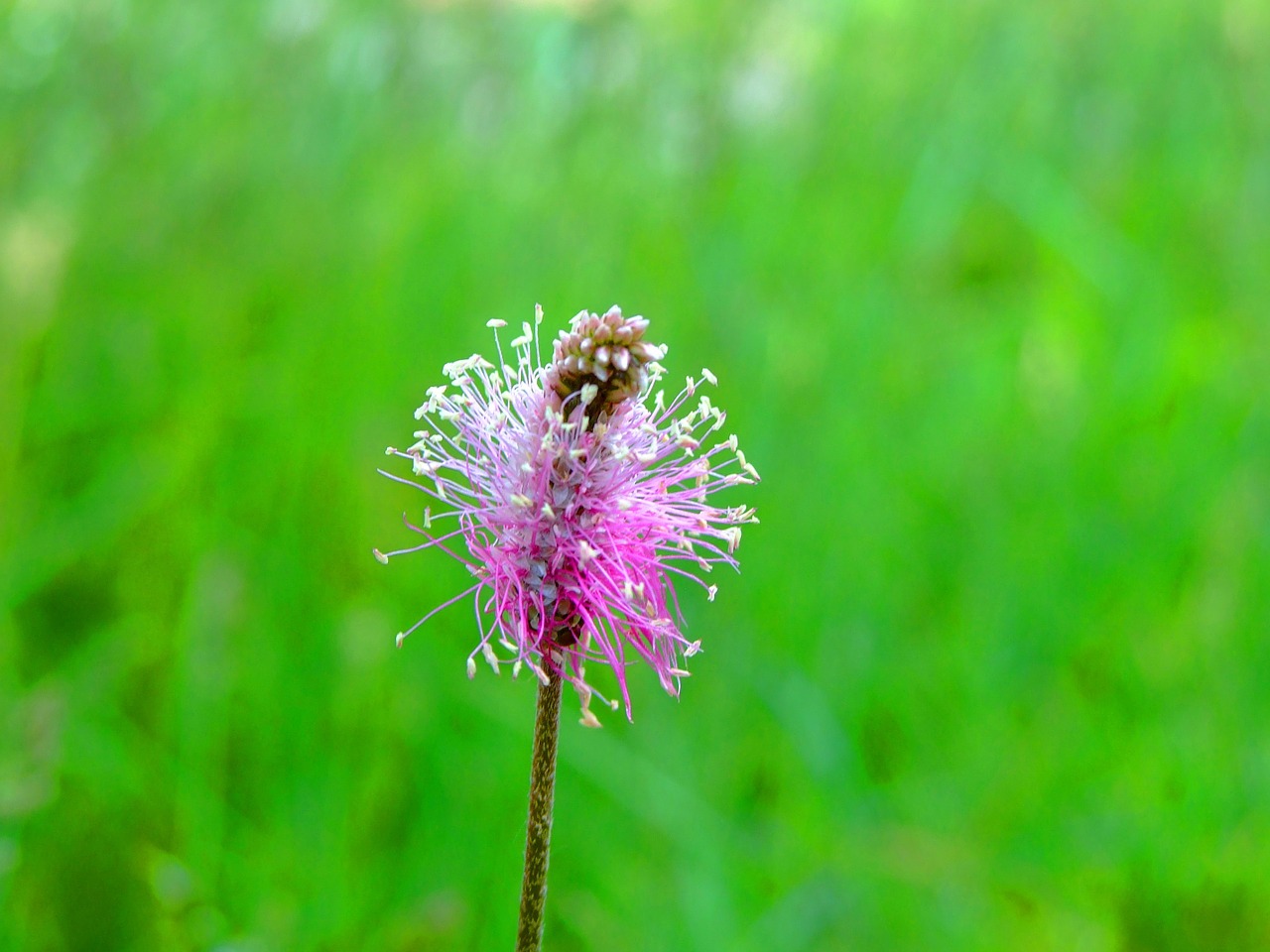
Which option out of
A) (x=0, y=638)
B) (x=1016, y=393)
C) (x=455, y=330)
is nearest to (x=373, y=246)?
(x=455, y=330)

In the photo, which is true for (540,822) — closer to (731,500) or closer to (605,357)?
(605,357)

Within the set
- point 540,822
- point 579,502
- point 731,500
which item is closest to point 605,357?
point 579,502

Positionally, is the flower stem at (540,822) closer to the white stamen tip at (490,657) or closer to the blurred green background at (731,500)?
the white stamen tip at (490,657)

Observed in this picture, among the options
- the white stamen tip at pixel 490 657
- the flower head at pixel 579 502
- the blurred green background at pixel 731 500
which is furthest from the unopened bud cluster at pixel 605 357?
the blurred green background at pixel 731 500

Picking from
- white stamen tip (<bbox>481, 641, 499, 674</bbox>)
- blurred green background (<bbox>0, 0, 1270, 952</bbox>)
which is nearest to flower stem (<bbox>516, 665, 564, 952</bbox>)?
white stamen tip (<bbox>481, 641, 499, 674</bbox>)

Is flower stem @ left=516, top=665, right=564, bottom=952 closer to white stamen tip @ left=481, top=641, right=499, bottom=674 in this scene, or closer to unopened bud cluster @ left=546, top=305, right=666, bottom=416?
white stamen tip @ left=481, top=641, right=499, bottom=674

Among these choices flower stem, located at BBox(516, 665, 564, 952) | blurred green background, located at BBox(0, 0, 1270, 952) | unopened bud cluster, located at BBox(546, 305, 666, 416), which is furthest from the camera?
blurred green background, located at BBox(0, 0, 1270, 952)
